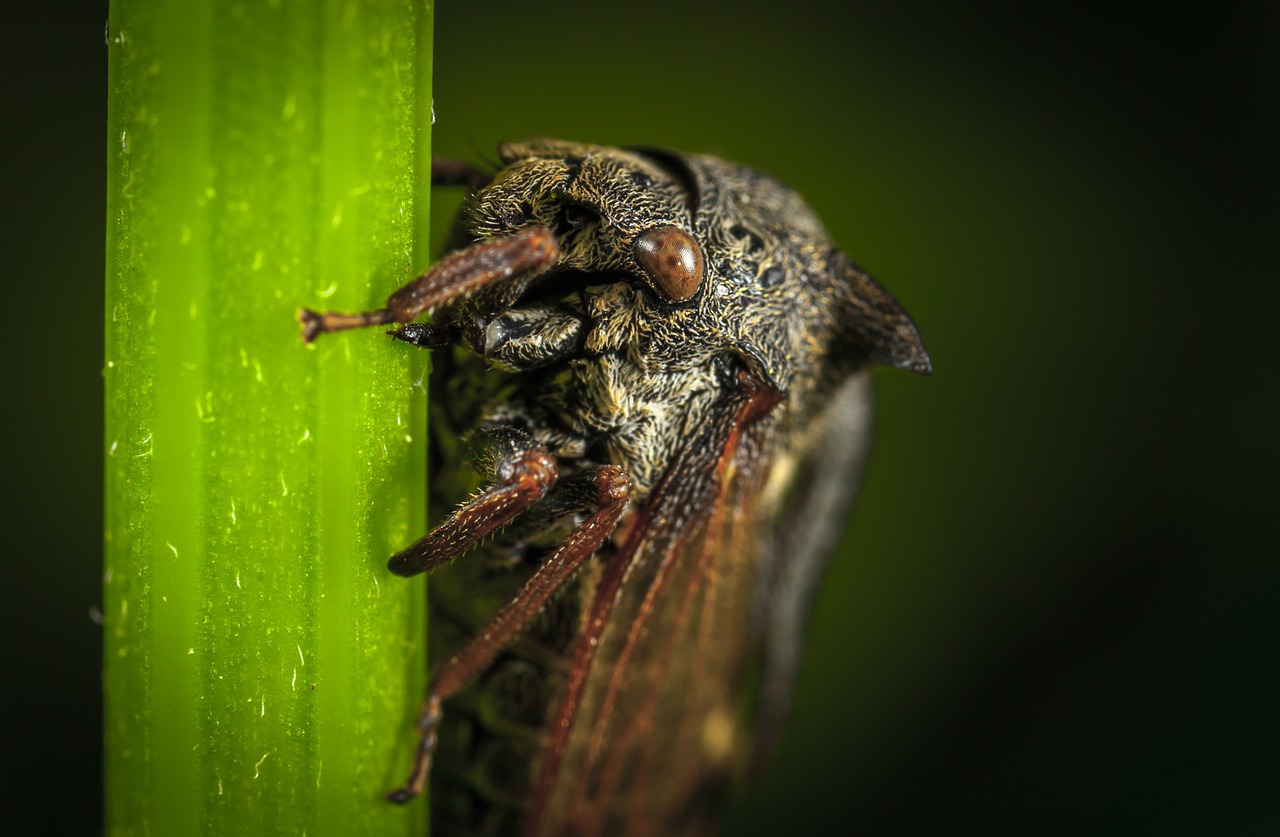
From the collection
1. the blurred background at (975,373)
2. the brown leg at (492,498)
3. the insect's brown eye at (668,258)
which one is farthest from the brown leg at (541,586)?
the blurred background at (975,373)

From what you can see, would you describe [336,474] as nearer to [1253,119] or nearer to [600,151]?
[600,151]

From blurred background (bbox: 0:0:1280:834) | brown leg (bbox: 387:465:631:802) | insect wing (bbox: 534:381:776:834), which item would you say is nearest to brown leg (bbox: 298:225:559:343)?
brown leg (bbox: 387:465:631:802)

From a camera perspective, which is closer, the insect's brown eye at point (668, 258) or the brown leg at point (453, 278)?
the brown leg at point (453, 278)

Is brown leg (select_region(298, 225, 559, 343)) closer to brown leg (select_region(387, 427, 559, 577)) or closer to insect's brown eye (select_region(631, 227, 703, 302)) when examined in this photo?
insect's brown eye (select_region(631, 227, 703, 302))

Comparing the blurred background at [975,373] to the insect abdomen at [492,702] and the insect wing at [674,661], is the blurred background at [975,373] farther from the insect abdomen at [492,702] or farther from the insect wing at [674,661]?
the insect abdomen at [492,702]

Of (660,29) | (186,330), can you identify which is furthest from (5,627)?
(660,29)
